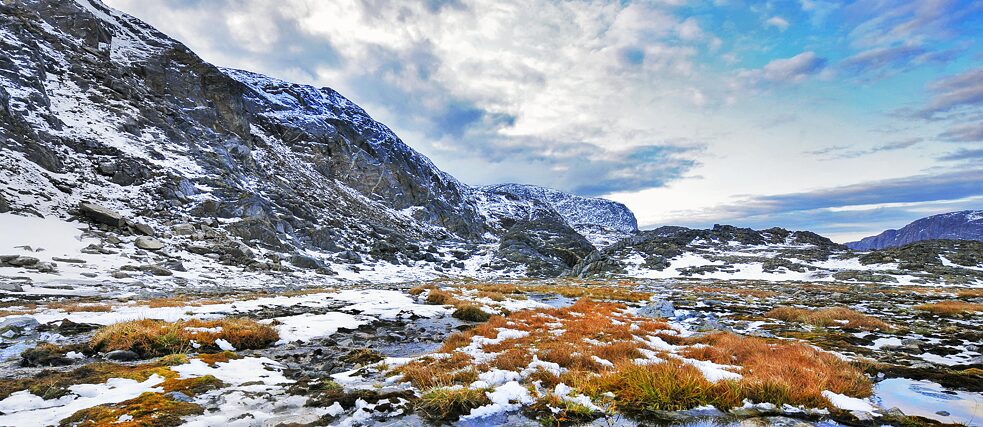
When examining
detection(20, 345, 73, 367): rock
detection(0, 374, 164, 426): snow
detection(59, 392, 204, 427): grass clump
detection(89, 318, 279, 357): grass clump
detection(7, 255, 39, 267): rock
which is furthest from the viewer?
detection(7, 255, 39, 267): rock

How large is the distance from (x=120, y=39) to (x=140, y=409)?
112 m

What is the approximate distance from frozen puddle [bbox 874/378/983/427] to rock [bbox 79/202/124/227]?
172 feet

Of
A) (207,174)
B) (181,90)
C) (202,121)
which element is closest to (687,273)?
(207,174)

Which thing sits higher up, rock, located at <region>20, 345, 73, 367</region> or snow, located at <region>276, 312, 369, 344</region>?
rock, located at <region>20, 345, 73, 367</region>

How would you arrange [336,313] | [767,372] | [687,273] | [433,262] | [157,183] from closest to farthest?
1. [767,372]
2. [336,313]
3. [157,183]
4. [687,273]
5. [433,262]

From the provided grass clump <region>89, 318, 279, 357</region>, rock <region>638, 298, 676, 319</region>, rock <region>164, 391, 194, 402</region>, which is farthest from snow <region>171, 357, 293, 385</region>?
rock <region>638, 298, 676, 319</region>

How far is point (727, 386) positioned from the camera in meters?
6.26

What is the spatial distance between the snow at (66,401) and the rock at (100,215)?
4226 cm

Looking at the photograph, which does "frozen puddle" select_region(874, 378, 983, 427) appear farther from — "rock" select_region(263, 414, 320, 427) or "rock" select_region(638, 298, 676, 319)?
"rock" select_region(638, 298, 676, 319)

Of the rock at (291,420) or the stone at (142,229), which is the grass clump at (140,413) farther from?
the stone at (142,229)

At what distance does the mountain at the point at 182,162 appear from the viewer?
41.1 m

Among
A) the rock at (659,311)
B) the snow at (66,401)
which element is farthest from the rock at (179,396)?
the rock at (659,311)

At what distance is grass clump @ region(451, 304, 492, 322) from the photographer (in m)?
Answer: 17.5

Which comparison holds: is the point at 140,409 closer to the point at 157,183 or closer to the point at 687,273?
the point at 157,183
